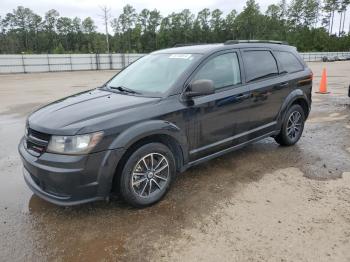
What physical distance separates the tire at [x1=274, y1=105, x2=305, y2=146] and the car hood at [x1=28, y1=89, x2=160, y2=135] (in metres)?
2.74

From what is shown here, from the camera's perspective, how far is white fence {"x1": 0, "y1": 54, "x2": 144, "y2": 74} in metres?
29.5

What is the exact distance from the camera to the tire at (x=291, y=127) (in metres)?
5.44

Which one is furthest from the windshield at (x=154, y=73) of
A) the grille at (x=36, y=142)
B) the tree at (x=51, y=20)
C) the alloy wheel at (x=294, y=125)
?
the tree at (x=51, y=20)

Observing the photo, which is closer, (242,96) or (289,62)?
(242,96)

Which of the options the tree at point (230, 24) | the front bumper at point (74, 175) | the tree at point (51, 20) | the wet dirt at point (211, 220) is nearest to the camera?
the wet dirt at point (211, 220)

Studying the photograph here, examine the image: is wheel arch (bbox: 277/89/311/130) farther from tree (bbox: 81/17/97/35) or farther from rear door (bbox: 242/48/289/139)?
tree (bbox: 81/17/97/35)

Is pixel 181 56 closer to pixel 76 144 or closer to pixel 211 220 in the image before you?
pixel 76 144

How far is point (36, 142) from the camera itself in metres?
3.30

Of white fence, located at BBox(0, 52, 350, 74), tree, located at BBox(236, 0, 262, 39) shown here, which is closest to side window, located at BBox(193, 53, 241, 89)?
white fence, located at BBox(0, 52, 350, 74)

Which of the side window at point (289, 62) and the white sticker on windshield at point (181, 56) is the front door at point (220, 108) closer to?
the white sticker on windshield at point (181, 56)

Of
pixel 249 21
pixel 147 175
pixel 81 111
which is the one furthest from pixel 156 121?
pixel 249 21

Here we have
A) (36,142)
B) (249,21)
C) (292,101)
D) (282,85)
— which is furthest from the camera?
(249,21)

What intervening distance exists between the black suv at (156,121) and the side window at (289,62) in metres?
0.02

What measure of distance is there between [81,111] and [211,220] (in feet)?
5.96
